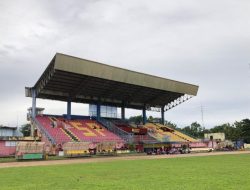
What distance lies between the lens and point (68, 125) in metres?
63.6

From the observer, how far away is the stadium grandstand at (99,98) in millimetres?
57441

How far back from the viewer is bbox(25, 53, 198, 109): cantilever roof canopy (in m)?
57.1

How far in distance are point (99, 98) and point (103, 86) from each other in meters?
5.73

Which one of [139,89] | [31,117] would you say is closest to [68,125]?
[31,117]

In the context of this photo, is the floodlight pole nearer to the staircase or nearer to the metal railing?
the staircase

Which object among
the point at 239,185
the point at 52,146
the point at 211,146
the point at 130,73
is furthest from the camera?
the point at 211,146

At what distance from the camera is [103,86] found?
66750 mm

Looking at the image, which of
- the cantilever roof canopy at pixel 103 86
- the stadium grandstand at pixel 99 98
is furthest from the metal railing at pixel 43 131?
the cantilever roof canopy at pixel 103 86

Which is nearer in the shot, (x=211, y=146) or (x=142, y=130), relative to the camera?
(x=142, y=130)

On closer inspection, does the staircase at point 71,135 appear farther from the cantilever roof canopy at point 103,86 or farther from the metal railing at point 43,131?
the cantilever roof canopy at point 103,86

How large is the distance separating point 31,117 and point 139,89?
837 inches

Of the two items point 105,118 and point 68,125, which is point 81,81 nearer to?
point 68,125

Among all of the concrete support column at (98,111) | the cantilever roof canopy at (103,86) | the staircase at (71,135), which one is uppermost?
the cantilever roof canopy at (103,86)

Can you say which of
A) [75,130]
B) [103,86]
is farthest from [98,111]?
[75,130]
